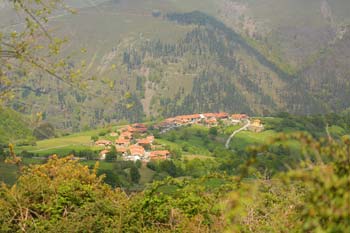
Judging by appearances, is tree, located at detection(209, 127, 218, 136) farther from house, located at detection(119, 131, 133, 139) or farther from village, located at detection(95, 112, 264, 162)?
house, located at detection(119, 131, 133, 139)

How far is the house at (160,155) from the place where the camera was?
113 metres

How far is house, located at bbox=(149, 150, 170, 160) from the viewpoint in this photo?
370ft

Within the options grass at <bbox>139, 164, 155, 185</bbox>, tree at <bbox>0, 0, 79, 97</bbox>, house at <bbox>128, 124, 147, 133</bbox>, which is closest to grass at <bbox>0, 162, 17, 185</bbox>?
grass at <bbox>139, 164, 155, 185</bbox>

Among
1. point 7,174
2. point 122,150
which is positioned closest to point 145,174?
point 122,150

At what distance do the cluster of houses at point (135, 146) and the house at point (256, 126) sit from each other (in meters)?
33.2

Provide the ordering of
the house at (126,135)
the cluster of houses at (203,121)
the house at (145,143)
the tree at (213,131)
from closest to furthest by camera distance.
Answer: the house at (145,143) → the house at (126,135) → the tree at (213,131) → the cluster of houses at (203,121)

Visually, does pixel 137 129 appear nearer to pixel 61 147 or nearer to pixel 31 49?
pixel 61 147

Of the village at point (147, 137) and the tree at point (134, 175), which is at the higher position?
the tree at point (134, 175)

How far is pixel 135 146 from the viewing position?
125250mm

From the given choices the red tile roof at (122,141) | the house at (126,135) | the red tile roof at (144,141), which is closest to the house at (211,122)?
the house at (126,135)

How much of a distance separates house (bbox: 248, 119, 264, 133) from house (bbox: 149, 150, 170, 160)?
3891 centimetres

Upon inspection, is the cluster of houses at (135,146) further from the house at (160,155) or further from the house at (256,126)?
the house at (256,126)

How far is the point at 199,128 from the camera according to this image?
509 ft

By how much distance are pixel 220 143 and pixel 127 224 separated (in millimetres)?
125631
